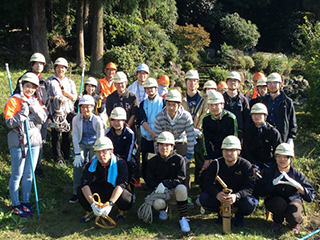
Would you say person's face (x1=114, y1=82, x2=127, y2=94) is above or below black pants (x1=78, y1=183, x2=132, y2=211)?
→ above

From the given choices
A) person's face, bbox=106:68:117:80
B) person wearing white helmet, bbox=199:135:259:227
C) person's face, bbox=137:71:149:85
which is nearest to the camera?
person wearing white helmet, bbox=199:135:259:227

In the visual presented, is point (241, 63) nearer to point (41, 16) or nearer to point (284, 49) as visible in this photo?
point (41, 16)

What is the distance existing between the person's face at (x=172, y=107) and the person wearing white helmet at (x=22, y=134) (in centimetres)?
196

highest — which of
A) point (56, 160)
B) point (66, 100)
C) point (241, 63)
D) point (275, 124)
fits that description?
point (241, 63)

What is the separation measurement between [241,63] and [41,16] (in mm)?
9871

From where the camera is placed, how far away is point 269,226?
5.07 metres

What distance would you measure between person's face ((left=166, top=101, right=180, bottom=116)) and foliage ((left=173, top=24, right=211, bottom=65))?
1211cm

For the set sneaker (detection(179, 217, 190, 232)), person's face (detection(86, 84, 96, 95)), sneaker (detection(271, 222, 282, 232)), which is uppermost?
person's face (detection(86, 84, 96, 95))

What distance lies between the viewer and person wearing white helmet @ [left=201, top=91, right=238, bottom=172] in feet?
17.3

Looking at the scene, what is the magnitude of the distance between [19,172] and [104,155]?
1342mm

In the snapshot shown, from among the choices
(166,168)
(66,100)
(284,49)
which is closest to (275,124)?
(166,168)

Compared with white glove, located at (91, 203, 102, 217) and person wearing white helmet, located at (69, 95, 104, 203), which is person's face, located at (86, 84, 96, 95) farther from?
white glove, located at (91, 203, 102, 217)

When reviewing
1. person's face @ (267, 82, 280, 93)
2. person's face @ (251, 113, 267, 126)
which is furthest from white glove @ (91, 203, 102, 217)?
person's face @ (267, 82, 280, 93)

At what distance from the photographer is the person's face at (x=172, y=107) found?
17.3 feet
